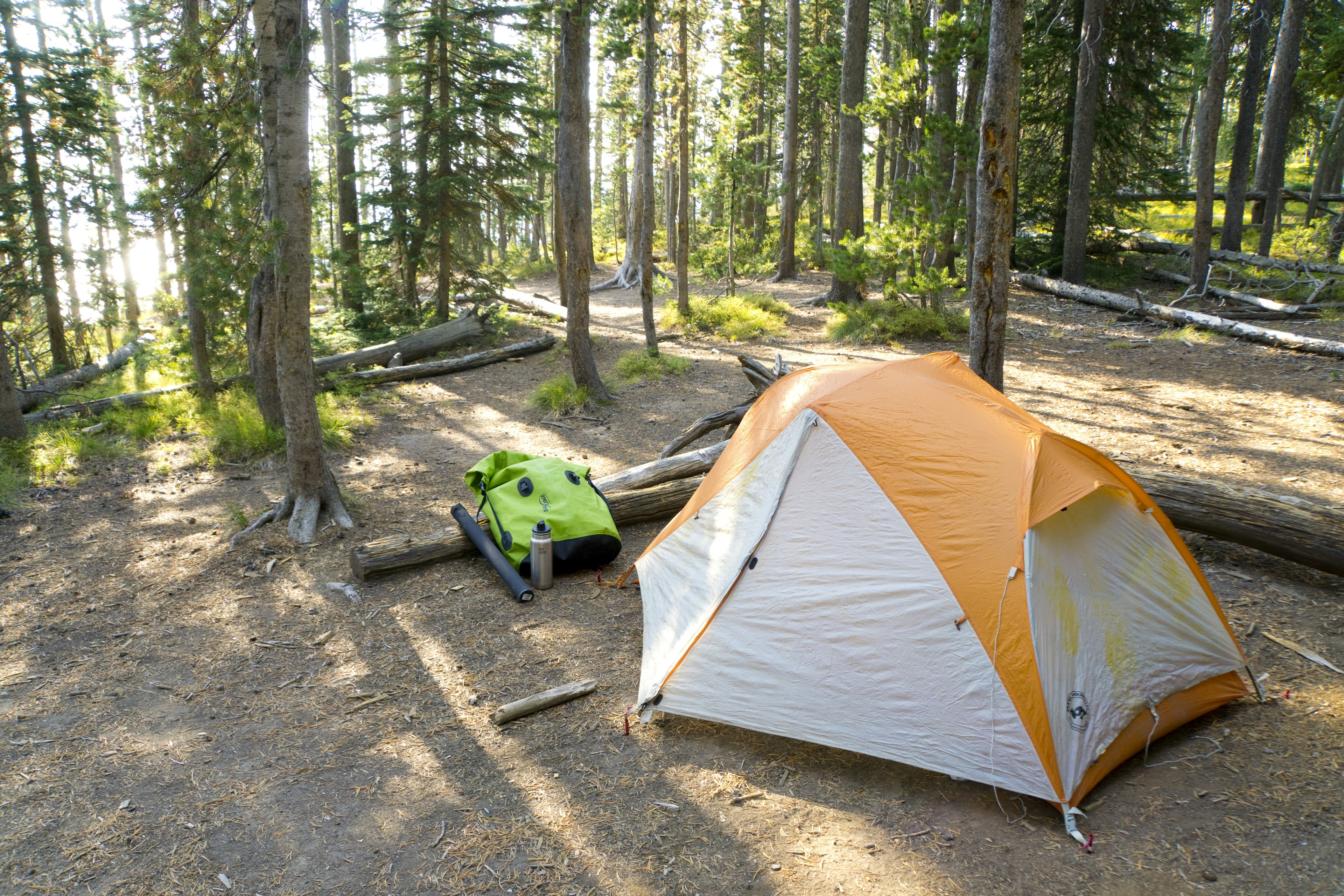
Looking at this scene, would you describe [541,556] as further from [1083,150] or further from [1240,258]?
[1240,258]

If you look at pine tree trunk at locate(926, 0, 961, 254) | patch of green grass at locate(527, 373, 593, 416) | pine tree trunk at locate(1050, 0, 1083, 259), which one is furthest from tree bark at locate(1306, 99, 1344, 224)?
patch of green grass at locate(527, 373, 593, 416)

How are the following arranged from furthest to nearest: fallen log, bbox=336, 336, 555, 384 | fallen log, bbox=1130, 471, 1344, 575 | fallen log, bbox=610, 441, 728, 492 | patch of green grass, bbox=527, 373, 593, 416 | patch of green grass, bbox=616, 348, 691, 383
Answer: fallen log, bbox=336, 336, 555, 384 → patch of green grass, bbox=616, 348, 691, 383 → patch of green grass, bbox=527, 373, 593, 416 → fallen log, bbox=610, 441, 728, 492 → fallen log, bbox=1130, 471, 1344, 575

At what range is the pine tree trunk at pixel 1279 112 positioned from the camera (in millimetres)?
15508

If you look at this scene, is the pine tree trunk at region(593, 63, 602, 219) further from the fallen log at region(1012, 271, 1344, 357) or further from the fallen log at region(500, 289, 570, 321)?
the fallen log at region(1012, 271, 1344, 357)

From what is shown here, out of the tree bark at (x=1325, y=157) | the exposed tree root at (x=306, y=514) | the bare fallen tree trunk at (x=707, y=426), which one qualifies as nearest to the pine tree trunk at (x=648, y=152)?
the bare fallen tree trunk at (x=707, y=426)

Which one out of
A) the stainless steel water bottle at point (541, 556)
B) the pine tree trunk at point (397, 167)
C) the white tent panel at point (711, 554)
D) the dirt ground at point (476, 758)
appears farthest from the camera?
the pine tree trunk at point (397, 167)

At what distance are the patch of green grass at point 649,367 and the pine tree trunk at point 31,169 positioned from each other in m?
10.3

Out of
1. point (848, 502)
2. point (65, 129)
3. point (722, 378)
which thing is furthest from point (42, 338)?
point (848, 502)

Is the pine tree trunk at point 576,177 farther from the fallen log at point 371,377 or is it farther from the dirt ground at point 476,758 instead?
the dirt ground at point 476,758

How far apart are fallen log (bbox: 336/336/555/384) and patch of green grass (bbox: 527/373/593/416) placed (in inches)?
125

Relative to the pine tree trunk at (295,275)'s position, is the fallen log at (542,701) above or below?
below

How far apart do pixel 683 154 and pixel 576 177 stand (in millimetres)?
4888

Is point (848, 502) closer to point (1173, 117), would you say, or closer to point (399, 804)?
point (399, 804)

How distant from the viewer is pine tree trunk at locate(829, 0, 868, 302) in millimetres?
14711
